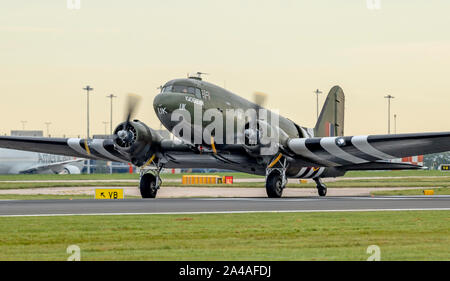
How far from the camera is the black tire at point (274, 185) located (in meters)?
35.1

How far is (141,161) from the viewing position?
37344 millimetres

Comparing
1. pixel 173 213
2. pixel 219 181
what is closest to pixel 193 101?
pixel 173 213

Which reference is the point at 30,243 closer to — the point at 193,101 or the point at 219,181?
the point at 193,101

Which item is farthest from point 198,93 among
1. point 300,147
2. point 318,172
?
point 318,172

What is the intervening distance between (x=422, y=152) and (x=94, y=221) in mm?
22273

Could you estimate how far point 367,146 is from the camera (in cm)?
3531

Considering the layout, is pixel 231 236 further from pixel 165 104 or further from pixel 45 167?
pixel 45 167

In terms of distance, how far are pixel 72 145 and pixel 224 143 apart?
33.5 feet

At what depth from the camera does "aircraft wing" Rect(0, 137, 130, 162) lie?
125 ft

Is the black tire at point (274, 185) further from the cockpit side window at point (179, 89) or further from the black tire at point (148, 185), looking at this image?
the black tire at point (148, 185)

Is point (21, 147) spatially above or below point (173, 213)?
above

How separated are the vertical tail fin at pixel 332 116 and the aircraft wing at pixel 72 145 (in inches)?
592

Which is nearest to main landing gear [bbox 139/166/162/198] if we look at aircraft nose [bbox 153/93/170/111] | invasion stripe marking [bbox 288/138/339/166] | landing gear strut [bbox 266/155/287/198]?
aircraft nose [bbox 153/93/170/111]

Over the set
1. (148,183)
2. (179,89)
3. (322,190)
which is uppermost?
(179,89)
